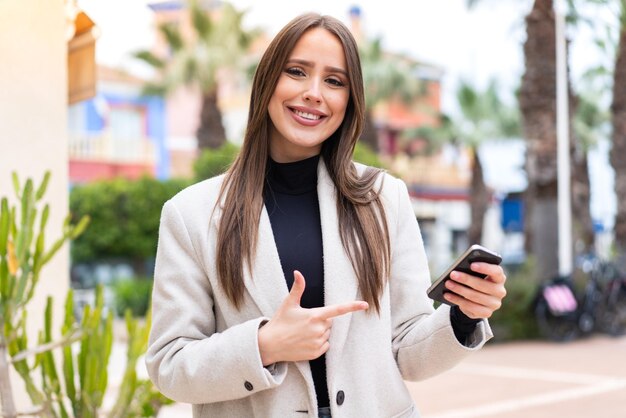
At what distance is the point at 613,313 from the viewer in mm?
13938

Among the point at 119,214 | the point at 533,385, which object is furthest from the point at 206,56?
the point at 533,385

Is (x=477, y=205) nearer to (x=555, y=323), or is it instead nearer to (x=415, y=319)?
(x=555, y=323)

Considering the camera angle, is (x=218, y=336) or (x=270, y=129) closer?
(x=218, y=336)

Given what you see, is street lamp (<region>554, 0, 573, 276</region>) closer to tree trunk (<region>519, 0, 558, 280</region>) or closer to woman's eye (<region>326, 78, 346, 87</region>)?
tree trunk (<region>519, 0, 558, 280</region>)

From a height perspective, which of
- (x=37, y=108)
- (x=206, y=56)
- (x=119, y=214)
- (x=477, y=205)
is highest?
(x=206, y=56)

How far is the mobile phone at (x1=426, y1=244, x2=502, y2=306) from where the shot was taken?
1.76 m

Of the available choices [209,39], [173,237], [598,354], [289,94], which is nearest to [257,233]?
[173,237]

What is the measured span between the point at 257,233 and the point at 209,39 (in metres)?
20.5

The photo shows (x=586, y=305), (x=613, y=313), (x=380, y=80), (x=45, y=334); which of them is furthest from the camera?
(x=380, y=80)

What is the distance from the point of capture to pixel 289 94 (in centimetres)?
194

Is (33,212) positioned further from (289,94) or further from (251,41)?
(251,41)

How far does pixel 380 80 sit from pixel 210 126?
201 inches

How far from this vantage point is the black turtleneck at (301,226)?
190 centimetres

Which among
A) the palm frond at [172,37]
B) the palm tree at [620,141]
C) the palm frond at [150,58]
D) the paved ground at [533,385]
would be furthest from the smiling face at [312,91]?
the palm frond at [150,58]
